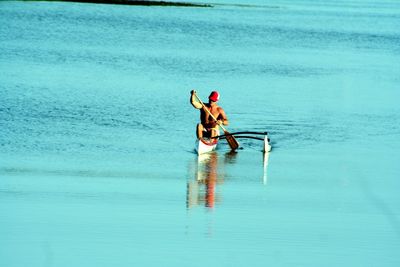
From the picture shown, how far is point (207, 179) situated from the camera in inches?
726

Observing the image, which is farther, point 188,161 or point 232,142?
point 232,142

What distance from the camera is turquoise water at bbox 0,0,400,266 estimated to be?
13.6m

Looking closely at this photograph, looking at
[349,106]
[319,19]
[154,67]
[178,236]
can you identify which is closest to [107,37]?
[154,67]

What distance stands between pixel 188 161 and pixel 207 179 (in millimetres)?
1739

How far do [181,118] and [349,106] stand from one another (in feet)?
19.5

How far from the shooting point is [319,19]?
265 feet

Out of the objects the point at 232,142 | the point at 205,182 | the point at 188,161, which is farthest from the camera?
the point at 232,142

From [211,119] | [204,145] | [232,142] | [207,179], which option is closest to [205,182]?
[207,179]

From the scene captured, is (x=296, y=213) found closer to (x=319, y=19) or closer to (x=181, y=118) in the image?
(x=181, y=118)

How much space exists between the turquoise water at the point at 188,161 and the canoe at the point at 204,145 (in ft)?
0.82

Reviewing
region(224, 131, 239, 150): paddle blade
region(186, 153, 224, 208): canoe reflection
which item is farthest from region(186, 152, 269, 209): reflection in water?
region(224, 131, 239, 150): paddle blade

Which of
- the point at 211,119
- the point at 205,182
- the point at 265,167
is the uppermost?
the point at 211,119

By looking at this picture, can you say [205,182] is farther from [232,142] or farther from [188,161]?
[232,142]

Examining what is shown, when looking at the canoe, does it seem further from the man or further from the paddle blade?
the paddle blade
